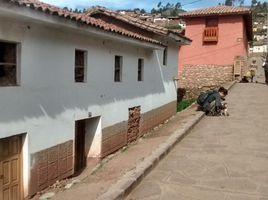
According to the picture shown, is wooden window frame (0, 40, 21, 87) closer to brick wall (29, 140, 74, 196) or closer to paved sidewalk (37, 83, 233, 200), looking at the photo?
brick wall (29, 140, 74, 196)

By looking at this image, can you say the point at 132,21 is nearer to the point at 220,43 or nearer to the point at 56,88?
the point at 56,88

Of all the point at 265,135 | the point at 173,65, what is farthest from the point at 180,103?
the point at 265,135

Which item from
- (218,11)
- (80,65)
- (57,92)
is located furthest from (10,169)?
(218,11)

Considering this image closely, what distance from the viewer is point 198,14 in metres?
30.6

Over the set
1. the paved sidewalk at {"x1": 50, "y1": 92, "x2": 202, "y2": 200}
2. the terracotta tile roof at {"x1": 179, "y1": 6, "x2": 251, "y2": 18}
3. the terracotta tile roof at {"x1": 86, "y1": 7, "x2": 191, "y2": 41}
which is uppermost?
the terracotta tile roof at {"x1": 179, "y1": 6, "x2": 251, "y2": 18}

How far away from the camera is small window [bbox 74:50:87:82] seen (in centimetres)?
1046

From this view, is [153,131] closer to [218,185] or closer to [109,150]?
[109,150]

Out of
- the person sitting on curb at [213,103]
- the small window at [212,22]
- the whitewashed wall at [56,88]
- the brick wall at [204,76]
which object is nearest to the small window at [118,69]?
the whitewashed wall at [56,88]

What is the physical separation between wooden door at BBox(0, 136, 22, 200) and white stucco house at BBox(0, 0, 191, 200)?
2 centimetres

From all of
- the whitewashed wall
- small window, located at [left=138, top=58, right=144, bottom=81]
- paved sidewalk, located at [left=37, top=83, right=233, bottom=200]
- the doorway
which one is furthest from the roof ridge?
the doorway

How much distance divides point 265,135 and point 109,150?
4.75 metres

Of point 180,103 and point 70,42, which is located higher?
point 70,42

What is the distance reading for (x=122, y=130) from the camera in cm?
1377

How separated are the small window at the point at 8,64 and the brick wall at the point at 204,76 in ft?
75.8
